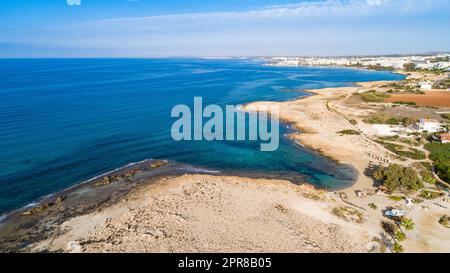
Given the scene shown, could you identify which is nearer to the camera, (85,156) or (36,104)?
(85,156)

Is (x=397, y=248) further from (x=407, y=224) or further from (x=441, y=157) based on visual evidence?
(x=441, y=157)

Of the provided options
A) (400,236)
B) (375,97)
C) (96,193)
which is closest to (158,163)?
(96,193)

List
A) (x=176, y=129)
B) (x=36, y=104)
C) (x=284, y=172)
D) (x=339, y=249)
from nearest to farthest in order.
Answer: (x=339, y=249), (x=284, y=172), (x=176, y=129), (x=36, y=104)

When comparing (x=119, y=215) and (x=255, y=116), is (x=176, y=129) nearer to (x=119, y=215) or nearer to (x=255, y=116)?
(x=255, y=116)

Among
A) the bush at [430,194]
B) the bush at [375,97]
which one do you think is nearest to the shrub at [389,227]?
the bush at [430,194]

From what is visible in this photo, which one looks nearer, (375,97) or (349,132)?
(349,132)

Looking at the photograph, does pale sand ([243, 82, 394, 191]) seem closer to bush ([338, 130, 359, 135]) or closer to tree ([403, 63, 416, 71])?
bush ([338, 130, 359, 135])
